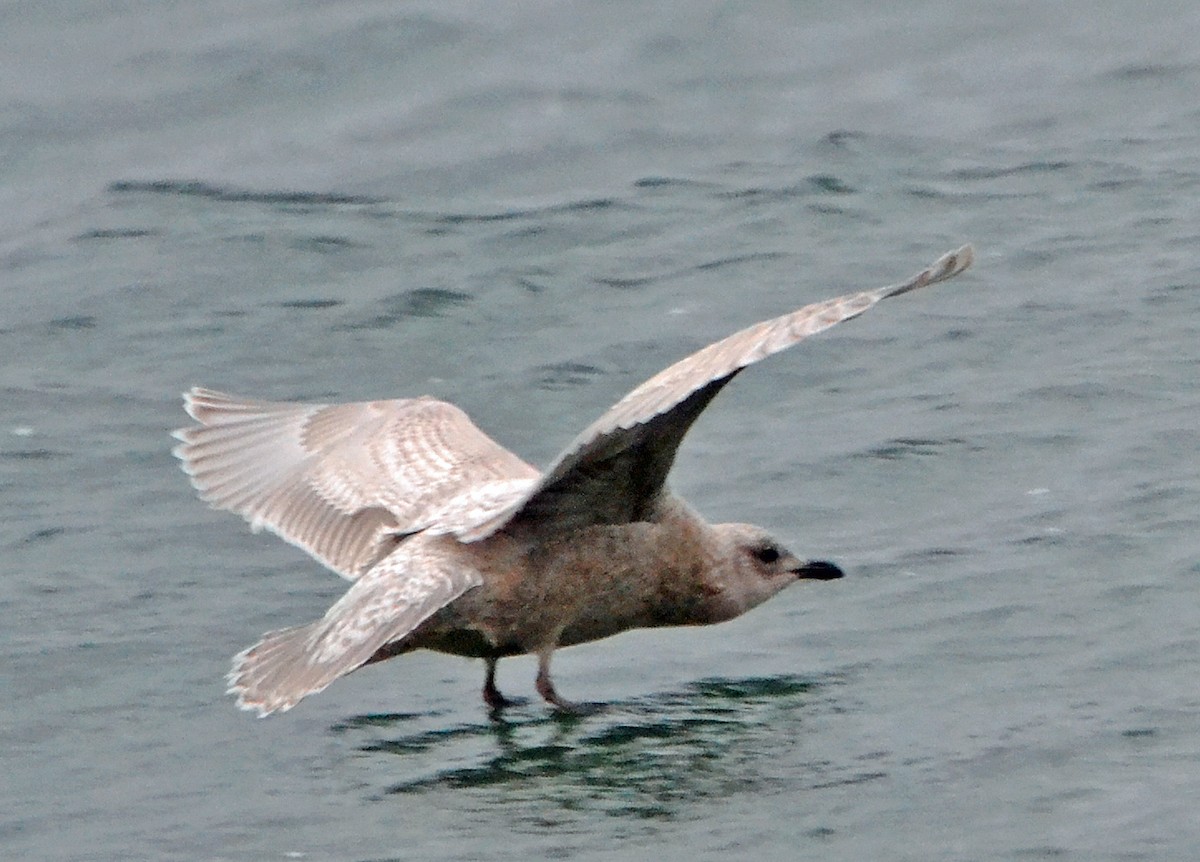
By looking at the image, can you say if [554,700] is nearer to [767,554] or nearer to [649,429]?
[767,554]

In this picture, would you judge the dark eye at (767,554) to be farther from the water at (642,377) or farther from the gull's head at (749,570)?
the water at (642,377)

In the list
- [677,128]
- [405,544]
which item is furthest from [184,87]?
[405,544]

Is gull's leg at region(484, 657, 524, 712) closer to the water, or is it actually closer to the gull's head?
the water

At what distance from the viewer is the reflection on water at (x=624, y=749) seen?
6.50 meters

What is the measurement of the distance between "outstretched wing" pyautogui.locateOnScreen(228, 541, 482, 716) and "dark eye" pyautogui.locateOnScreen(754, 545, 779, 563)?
3.83 feet

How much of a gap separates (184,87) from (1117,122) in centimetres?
586

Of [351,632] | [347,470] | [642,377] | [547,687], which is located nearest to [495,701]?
[547,687]

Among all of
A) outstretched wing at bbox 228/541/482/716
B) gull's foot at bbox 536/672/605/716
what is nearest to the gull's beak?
gull's foot at bbox 536/672/605/716

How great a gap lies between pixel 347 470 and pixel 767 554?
1509 millimetres

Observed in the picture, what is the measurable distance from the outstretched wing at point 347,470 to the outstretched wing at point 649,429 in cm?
24

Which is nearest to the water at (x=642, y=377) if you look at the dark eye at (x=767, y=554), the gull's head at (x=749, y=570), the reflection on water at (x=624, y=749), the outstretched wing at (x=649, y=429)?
the reflection on water at (x=624, y=749)

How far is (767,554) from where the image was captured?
25.2 feet

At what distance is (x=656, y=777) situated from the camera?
661cm

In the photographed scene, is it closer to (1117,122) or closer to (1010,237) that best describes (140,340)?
(1010,237)
